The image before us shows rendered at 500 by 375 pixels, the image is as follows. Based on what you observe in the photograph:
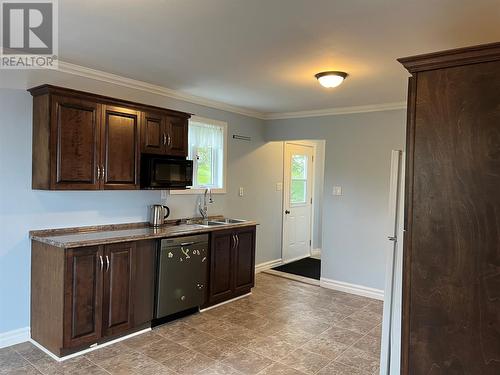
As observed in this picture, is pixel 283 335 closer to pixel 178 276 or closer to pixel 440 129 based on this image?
pixel 178 276

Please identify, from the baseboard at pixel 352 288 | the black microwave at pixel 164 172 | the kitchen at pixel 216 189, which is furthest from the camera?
the baseboard at pixel 352 288

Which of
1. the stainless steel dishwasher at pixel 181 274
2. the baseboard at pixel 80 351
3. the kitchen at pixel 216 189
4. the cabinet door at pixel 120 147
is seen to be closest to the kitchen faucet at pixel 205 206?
the kitchen at pixel 216 189

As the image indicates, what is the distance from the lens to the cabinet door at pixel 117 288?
10.1 feet

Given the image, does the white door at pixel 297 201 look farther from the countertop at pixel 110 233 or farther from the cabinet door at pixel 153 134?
the cabinet door at pixel 153 134

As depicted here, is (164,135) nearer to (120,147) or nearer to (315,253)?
(120,147)

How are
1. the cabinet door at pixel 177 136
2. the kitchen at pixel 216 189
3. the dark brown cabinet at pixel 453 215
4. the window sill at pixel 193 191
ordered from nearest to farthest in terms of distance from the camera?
the dark brown cabinet at pixel 453 215, the kitchen at pixel 216 189, the cabinet door at pixel 177 136, the window sill at pixel 193 191

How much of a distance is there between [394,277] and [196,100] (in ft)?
10.8

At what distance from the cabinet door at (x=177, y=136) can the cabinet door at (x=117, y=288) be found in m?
1.16

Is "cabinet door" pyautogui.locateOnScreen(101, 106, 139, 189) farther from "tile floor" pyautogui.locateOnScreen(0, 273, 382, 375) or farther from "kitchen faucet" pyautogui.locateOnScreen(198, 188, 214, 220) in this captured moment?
"tile floor" pyautogui.locateOnScreen(0, 273, 382, 375)

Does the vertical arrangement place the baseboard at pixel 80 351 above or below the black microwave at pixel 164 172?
below

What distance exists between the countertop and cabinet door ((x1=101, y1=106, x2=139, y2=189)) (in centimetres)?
46

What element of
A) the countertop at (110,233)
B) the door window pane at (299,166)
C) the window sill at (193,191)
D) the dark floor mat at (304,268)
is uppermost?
the door window pane at (299,166)

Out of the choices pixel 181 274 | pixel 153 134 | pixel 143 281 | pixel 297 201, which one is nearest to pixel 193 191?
pixel 153 134

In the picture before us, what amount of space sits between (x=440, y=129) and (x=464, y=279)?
696 millimetres
